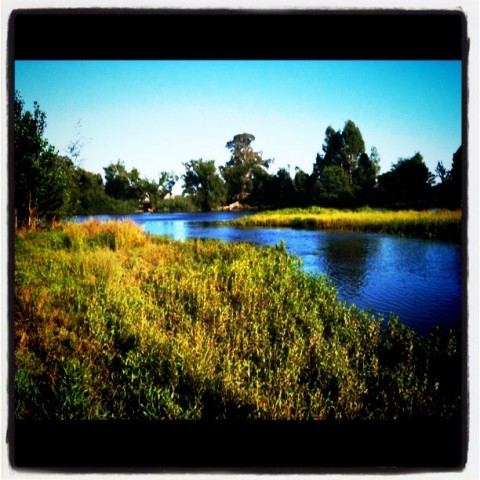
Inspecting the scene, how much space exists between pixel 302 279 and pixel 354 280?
57 cm

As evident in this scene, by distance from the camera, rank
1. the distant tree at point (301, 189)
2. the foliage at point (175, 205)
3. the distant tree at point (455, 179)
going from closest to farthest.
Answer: the distant tree at point (455, 179)
the distant tree at point (301, 189)
the foliage at point (175, 205)

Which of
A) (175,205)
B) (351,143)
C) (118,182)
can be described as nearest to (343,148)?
(351,143)

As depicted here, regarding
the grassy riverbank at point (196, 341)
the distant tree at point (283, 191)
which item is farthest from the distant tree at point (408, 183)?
the grassy riverbank at point (196, 341)

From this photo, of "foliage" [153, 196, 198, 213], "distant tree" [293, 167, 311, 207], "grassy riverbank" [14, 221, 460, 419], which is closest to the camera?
"grassy riverbank" [14, 221, 460, 419]

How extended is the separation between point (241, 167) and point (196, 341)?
1714 millimetres

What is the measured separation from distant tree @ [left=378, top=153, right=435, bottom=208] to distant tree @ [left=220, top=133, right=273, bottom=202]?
1.19 meters

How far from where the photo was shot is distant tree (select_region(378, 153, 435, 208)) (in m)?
3.03

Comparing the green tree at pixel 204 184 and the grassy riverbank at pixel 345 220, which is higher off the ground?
the green tree at pixel 204 184

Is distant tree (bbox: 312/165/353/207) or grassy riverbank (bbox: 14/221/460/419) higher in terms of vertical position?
distant tree (bbox: 312/165/353/207)

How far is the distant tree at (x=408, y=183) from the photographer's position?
3.03 metres

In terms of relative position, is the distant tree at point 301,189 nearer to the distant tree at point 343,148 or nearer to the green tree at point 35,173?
the distant tree at point 343,148

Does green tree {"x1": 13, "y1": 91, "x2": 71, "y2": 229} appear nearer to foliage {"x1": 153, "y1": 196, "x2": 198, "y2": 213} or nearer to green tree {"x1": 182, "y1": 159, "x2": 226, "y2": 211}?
foliage {"x1": 153, "y1": 196, "x2": 198, "y2": 213}

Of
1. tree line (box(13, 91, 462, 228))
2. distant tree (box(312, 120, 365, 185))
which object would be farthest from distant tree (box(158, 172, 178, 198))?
distant tree (box(312, 120, 365, 185))

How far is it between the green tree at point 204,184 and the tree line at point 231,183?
0.01 m
